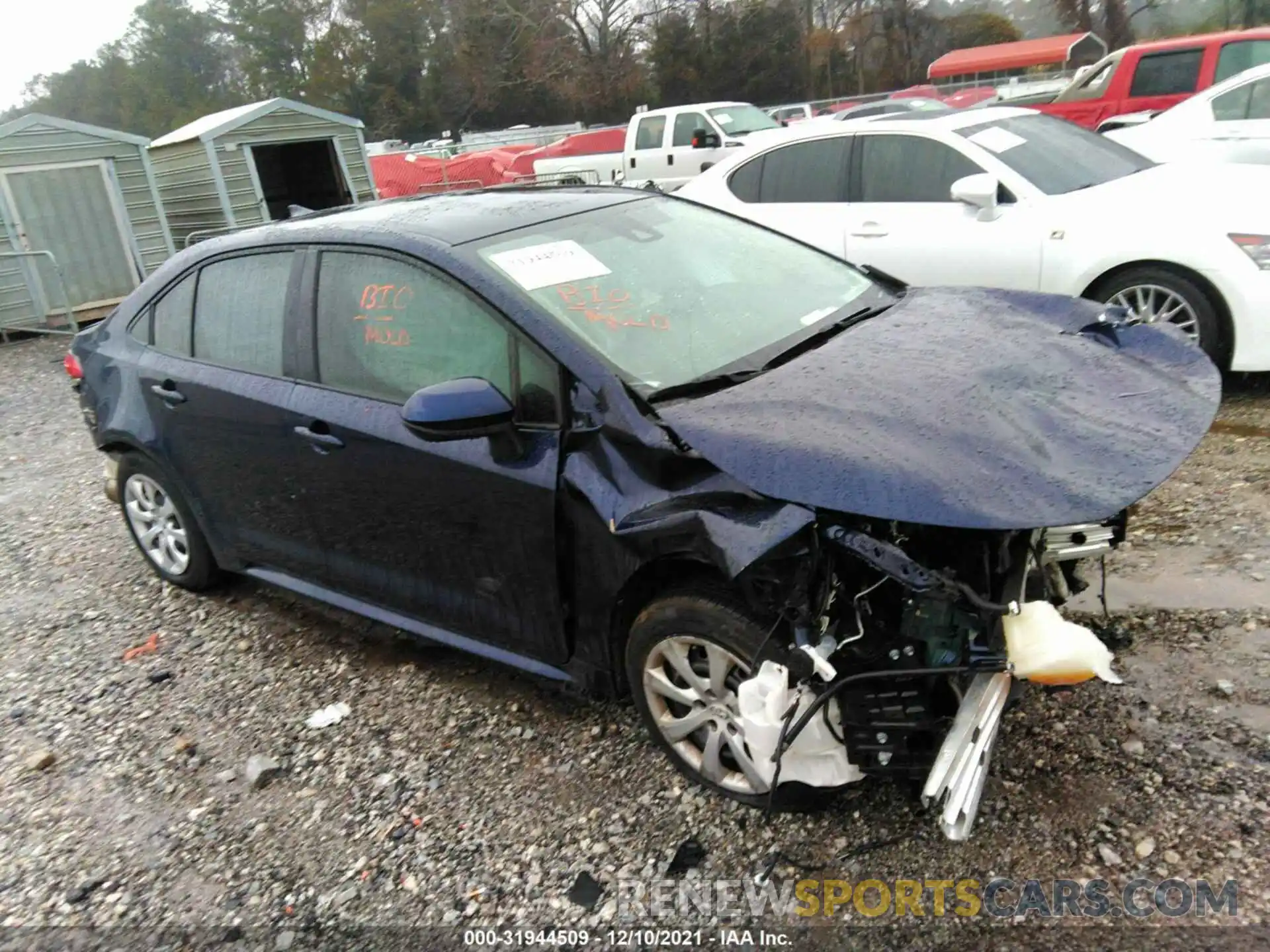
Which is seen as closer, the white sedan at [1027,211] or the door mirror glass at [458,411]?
the door mirror glass at [458,411]

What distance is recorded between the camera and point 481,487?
2918 mm

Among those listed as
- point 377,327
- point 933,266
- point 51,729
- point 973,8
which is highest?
point 973,8

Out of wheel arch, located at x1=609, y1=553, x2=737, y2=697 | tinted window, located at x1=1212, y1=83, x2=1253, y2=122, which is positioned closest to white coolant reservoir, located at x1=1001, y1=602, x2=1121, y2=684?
wheel arch, located at x1=609, y1=553, x2=737, y2=697

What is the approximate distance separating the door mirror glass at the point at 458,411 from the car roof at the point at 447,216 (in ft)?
2.09

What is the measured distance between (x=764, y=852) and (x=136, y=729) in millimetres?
2442

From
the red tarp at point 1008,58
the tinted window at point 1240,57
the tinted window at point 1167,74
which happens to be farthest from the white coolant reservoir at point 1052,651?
the red tarp at point 1008,58

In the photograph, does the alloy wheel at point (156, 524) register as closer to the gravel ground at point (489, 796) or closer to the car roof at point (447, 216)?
the gravel ground at point (489, 796)

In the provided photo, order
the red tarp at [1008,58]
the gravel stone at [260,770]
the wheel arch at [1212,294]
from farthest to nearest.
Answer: the red tarp at [1008,58] < the wheel arch at [1212,294] < the gravel stone at [260,770]

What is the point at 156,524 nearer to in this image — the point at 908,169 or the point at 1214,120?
the point at 908,169

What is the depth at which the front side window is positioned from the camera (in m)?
4.02

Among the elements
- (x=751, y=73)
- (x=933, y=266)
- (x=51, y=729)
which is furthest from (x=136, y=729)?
(x=751, y=73)

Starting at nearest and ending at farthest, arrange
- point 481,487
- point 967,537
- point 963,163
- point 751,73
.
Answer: point 967,537 < point 481,487 < point 963,163 < point 751,73

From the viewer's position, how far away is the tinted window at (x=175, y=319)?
402 centimetres

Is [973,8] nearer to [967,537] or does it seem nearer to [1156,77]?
[1156,77]
